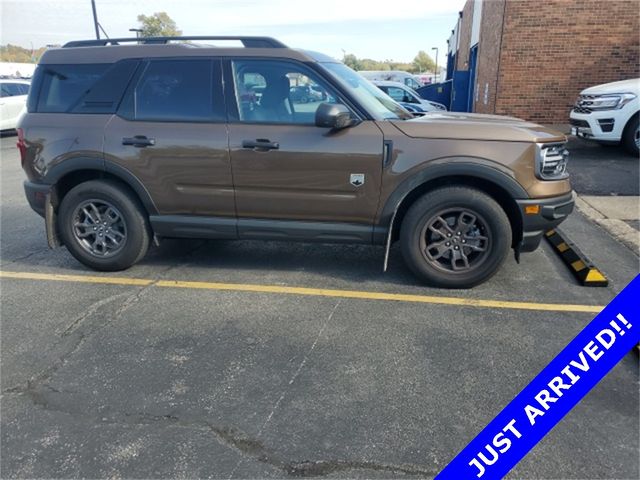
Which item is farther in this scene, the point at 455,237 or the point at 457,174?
the point at 455,237

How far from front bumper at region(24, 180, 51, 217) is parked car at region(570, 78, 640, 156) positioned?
9140 mm

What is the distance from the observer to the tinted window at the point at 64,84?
177 inches

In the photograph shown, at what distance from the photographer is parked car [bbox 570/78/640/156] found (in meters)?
9.12

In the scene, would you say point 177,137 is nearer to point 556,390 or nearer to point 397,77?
point 556,390

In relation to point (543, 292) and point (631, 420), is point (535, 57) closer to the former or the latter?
point (543, 292)

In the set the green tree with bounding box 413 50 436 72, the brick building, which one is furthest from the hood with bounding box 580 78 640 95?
the green tree with bounding box 413 50 436 72

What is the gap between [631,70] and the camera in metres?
12.0

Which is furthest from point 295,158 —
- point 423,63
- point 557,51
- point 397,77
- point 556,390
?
point 423,63

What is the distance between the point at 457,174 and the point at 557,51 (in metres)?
10.2

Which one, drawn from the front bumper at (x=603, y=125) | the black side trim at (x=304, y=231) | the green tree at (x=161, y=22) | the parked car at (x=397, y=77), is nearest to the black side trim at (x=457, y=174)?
the black side trim at (x=304, y=231)

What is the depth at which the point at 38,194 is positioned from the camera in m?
4.63

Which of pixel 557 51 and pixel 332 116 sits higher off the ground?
pixel 557 51

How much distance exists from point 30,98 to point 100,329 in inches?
96.0

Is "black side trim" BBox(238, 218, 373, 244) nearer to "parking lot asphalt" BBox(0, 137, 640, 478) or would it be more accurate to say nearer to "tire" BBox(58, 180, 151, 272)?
"parking lot asphalt" BBox(0, 137, 640, 478)
